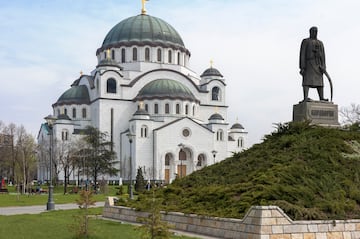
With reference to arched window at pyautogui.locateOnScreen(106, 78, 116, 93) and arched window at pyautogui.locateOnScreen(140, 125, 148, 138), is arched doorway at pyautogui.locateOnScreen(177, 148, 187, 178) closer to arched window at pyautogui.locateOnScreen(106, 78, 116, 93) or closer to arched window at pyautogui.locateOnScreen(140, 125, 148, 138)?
arched window at pyautogui.locateOnScreen(140, 125, 148, 138)

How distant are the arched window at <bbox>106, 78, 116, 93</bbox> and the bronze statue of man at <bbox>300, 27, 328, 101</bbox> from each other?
5302 centimetres

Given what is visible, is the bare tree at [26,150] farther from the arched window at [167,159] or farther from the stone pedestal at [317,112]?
the stone pedestal at [317,112]

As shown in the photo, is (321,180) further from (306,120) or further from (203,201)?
(306,120)

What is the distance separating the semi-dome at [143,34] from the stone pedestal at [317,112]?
5462 centimetres

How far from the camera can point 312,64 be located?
19.8 meters

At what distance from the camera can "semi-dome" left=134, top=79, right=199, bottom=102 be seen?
69500 mm

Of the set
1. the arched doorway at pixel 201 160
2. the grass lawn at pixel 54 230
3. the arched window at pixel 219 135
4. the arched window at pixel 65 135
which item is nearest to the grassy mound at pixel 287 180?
the grass lawn at pixel 54 230

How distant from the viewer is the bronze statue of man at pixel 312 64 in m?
19.8

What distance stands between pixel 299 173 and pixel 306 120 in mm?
4332

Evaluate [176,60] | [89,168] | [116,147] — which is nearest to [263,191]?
[89,168]

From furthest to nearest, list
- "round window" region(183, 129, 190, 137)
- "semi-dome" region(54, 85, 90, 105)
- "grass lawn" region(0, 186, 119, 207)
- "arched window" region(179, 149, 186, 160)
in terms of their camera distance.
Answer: "semi-dome" region(54, 85, 90, 105) < "arched window" region(179, 149, 186, 160) < "round window" region(183, 129, 190, 137) < "grass lawn" region(0, 186, 119, 207)

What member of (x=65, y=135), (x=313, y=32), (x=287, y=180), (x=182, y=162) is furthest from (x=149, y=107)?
(x=287, y=180)

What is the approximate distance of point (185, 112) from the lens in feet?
233

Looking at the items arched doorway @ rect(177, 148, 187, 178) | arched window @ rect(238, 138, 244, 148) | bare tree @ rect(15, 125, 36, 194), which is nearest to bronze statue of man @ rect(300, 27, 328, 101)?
bare tree @ rect(15, 125, 36, 194)
